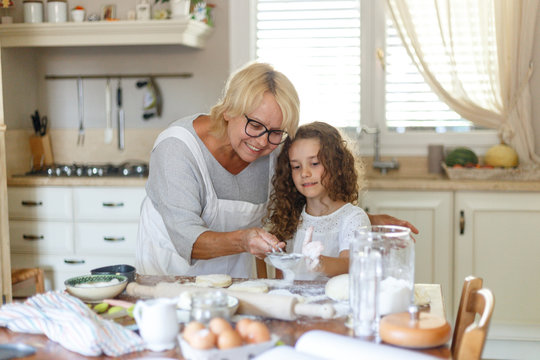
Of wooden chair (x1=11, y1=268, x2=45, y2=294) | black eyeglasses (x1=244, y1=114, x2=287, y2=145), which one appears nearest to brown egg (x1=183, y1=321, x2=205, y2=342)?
black eyeglasses (x1=244, y1=114, x2=287, y2=145)

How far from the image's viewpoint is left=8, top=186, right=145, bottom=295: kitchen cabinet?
3.40 meters

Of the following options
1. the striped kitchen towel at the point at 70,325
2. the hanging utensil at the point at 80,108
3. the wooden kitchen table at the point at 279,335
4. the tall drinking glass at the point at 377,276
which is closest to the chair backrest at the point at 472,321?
the wooden kitchen table at the point at 279,335

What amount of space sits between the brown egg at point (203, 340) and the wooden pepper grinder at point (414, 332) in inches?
13.0

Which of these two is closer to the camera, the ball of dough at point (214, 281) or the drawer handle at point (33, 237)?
the ball of dough at point (214, 281)

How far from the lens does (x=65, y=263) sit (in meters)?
3.46

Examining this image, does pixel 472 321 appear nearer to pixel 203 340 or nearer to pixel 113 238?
pixel 203 340

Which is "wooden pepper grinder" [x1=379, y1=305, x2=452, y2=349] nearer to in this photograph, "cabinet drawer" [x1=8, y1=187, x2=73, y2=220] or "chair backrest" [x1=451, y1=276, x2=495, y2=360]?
"chair backrest" [x1=451, y1=276, x2=495, y2=360]

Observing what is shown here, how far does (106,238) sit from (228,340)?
7.91 feet

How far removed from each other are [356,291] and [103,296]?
0.60 metres

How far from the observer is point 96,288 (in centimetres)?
154

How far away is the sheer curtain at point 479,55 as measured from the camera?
339 centimetres

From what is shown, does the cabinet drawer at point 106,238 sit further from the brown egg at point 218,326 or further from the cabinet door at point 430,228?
the brown egg at point 218,326

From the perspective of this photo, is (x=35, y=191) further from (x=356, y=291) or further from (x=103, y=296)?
(x=356, y=291)

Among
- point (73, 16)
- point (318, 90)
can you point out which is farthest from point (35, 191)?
point (318, 90)
